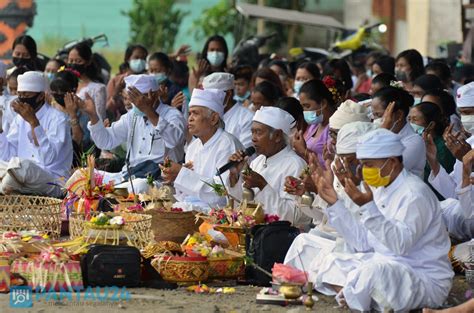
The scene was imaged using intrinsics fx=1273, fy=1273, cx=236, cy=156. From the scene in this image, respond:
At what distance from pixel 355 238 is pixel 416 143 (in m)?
1.91

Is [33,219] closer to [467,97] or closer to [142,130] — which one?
[142,130]

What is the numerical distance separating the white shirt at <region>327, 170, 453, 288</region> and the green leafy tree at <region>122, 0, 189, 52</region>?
934 inches

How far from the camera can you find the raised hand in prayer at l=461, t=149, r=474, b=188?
9.98 metres

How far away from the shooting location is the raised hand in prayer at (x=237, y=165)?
35.2 feet

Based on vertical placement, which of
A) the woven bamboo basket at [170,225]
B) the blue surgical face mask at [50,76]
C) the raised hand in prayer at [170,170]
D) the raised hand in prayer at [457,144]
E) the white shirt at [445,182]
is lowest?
the woven bamboo basket at [170,225]

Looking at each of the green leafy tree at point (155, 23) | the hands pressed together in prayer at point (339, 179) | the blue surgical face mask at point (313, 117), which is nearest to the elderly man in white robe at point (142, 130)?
the blue surgical face mask at point (313, 117)

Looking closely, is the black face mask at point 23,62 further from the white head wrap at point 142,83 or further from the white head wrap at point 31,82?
the white head wrap at point 142,83

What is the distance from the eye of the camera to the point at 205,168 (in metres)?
11.5

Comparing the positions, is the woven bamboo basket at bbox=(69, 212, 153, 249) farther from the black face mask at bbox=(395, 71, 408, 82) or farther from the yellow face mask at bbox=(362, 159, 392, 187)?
the black face mask at bbox=(395, 71, 408, 82)

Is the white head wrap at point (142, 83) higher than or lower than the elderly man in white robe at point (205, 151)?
higher

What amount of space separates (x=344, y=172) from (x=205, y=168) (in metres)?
2.98

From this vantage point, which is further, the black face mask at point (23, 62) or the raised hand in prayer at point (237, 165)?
the black face mask at point (23, 62)

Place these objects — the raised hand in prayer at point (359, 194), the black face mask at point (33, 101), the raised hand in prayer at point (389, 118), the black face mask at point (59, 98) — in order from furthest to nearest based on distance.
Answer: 1. the black face mask at point (59, 98)
2. the black face mask at point (33, 101)
3. the raised hand in prayer at point (389, 118)
4. the raised hand in prayer at point (359, 194)

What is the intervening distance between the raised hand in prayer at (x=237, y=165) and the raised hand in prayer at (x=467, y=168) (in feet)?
6.06
